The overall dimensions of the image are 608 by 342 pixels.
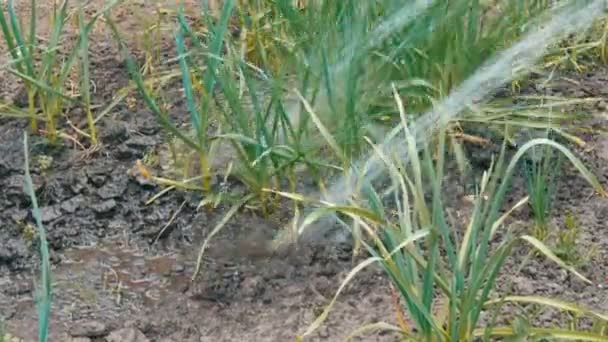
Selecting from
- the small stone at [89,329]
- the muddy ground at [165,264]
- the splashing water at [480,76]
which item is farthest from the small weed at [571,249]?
the small stone at [89,329]

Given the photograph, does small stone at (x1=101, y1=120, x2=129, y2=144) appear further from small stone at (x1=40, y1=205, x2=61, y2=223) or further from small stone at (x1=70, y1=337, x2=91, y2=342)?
small stone at (x1=70, y1=337, x2=91, y2=342)

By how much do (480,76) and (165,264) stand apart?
3.25 feet

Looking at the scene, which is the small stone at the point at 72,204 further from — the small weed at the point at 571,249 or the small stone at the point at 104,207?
the small weed at the point at 571,249

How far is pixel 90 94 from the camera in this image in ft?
9.86

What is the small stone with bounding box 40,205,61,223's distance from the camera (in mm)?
2566

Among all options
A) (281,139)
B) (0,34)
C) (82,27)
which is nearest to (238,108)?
(281,139)

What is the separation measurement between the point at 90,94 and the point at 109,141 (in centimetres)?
23

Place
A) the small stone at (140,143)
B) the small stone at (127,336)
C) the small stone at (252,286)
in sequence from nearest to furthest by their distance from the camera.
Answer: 1. the small stone at (127,336)
2. the small stone at (252,286)
3. the small stone at (140,143)

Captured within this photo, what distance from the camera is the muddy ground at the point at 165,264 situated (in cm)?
227

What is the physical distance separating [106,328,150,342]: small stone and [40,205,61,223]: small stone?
46cm

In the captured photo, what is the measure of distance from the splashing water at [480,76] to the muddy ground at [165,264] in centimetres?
13

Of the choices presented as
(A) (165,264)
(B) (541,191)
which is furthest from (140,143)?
(B) (541,191)

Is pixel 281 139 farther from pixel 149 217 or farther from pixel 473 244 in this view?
pixel 473 244

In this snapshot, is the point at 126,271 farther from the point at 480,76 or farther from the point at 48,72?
the point at 480,76
